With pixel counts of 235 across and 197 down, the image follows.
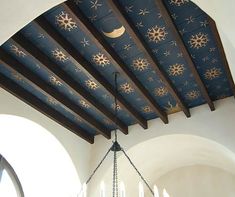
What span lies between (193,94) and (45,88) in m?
1.60

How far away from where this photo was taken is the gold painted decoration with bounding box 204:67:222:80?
2.80 metres

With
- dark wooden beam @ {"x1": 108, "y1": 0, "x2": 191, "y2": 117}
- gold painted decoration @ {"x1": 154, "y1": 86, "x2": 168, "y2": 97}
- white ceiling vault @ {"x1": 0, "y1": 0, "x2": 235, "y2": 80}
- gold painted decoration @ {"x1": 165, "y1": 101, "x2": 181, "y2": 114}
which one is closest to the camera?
white ceiling vault @ {"x1": 0, "y1": 0, "x2": 235, "y2": 80}

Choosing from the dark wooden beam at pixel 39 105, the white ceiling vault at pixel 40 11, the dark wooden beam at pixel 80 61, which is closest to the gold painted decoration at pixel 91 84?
the dark wooden beam at pixel 80 61

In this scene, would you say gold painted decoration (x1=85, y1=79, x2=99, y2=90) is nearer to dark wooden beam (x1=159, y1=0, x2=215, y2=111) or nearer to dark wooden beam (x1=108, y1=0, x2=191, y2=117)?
dark wooden beam (x1=108, y1=0, x2=191, y2=117)

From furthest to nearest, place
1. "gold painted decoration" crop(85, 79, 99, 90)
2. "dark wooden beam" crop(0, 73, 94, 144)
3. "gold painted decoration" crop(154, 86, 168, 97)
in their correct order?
"gold painted decoration" crop(154, 86, 168, 97) → "gold painted decoration" crop(85, 79, 99, 90) → "dark wooden beam" crop(0, 73, 94, 144)

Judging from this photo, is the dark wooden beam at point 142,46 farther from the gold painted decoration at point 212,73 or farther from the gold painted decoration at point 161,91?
the gold painted decoration at point 212,73

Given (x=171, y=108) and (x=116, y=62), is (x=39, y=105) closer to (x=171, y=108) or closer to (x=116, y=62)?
(x=116, y=62)

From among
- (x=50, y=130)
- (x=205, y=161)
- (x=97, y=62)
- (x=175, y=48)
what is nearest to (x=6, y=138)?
(x=50, y=130)

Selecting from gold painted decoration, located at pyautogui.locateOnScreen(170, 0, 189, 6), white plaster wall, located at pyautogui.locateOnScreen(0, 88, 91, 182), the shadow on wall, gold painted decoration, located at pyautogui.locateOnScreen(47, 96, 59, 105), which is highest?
gold painted decoration, located at pyautogui.locateOnScreen(170, 0, 189, 6)

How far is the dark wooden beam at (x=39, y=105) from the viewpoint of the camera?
2779mm

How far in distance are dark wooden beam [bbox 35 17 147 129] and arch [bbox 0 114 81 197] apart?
0.92m

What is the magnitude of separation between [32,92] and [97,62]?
0.86m

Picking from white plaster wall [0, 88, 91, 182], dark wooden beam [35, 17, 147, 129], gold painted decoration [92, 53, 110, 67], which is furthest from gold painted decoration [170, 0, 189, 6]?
white plaster wall [0, 88, 91, 182]

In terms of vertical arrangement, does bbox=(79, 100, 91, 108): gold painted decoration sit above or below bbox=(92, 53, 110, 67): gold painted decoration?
below
